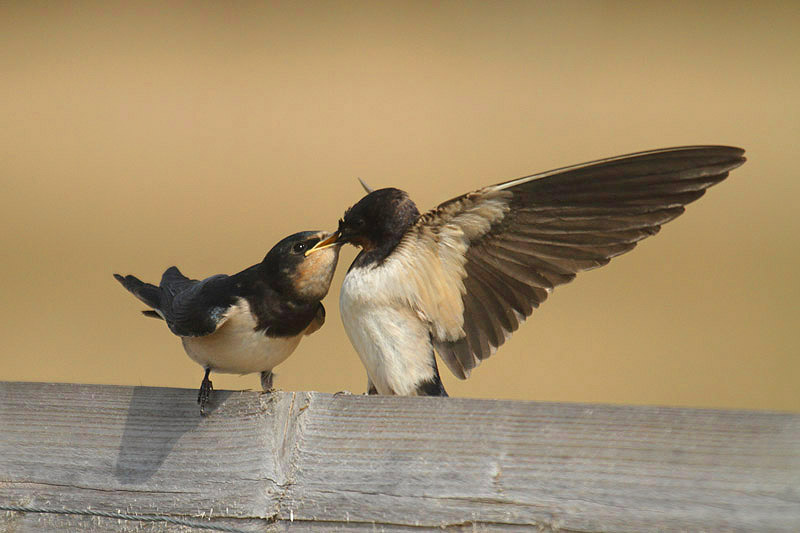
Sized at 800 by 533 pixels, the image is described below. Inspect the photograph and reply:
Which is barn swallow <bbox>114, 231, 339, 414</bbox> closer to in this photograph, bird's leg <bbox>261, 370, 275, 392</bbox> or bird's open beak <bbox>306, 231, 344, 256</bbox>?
bird's open beak <bbox>306, 231, 344, 256</bbox>

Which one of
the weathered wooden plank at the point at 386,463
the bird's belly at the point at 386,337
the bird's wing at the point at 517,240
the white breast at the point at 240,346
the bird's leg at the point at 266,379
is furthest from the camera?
the bird's leg at the point at 266,379

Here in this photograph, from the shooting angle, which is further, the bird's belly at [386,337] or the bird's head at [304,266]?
the bird's head at [304,266]

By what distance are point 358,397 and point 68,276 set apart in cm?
370

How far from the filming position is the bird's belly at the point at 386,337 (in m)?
1.76

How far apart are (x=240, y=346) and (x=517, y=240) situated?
73 cm

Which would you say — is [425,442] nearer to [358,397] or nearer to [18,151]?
[358,397]

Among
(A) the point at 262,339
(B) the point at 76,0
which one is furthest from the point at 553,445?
(B) the point at 76,0

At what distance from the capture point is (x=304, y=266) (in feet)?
6.83

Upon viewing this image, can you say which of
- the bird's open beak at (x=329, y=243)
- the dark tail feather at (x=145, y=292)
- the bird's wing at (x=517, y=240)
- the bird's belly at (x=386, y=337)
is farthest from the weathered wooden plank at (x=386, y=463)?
the dark tail feather at (x=145, y=292)

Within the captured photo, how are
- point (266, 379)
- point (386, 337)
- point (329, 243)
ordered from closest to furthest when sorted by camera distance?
point (386, 337) < point (329, 243) < point (266, 379)

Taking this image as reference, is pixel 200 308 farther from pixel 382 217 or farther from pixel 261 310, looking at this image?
pixel 382 217

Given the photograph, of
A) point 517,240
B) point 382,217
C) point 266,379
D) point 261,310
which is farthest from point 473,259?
point 266,379

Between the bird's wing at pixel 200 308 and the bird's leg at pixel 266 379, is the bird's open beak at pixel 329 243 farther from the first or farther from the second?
the bird's leg at pixel 266 379

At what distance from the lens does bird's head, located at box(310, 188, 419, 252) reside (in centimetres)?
182
